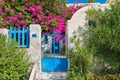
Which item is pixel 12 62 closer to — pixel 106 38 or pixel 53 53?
pixel 53 53

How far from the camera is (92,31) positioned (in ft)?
45.7

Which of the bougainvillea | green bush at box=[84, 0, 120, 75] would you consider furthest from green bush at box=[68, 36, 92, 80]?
the bougainvillea

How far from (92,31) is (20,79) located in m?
3.47

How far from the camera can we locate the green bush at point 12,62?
44.1 feet

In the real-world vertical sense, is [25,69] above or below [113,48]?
below

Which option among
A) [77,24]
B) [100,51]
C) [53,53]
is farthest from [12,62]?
[100,51]

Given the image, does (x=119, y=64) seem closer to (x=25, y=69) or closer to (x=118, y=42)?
(x=118, y=42)

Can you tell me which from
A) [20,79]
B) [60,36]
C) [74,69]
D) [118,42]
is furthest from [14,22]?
[118,42]

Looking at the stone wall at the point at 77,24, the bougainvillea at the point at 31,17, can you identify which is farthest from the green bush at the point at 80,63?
the bougainvillea at the point at 31,17

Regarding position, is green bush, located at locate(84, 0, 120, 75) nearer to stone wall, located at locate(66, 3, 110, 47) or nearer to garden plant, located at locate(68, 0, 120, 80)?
garden plant, located at locate(68, 0, 120, 80)

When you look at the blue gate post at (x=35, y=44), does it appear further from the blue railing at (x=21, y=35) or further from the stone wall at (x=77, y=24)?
the stone wall at (x=77, y=24)

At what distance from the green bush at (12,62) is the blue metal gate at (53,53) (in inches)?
45.5

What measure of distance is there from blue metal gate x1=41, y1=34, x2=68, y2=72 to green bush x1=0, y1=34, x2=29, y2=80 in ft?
3.79

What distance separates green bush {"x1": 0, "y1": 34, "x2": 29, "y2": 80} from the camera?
13.4 metres
